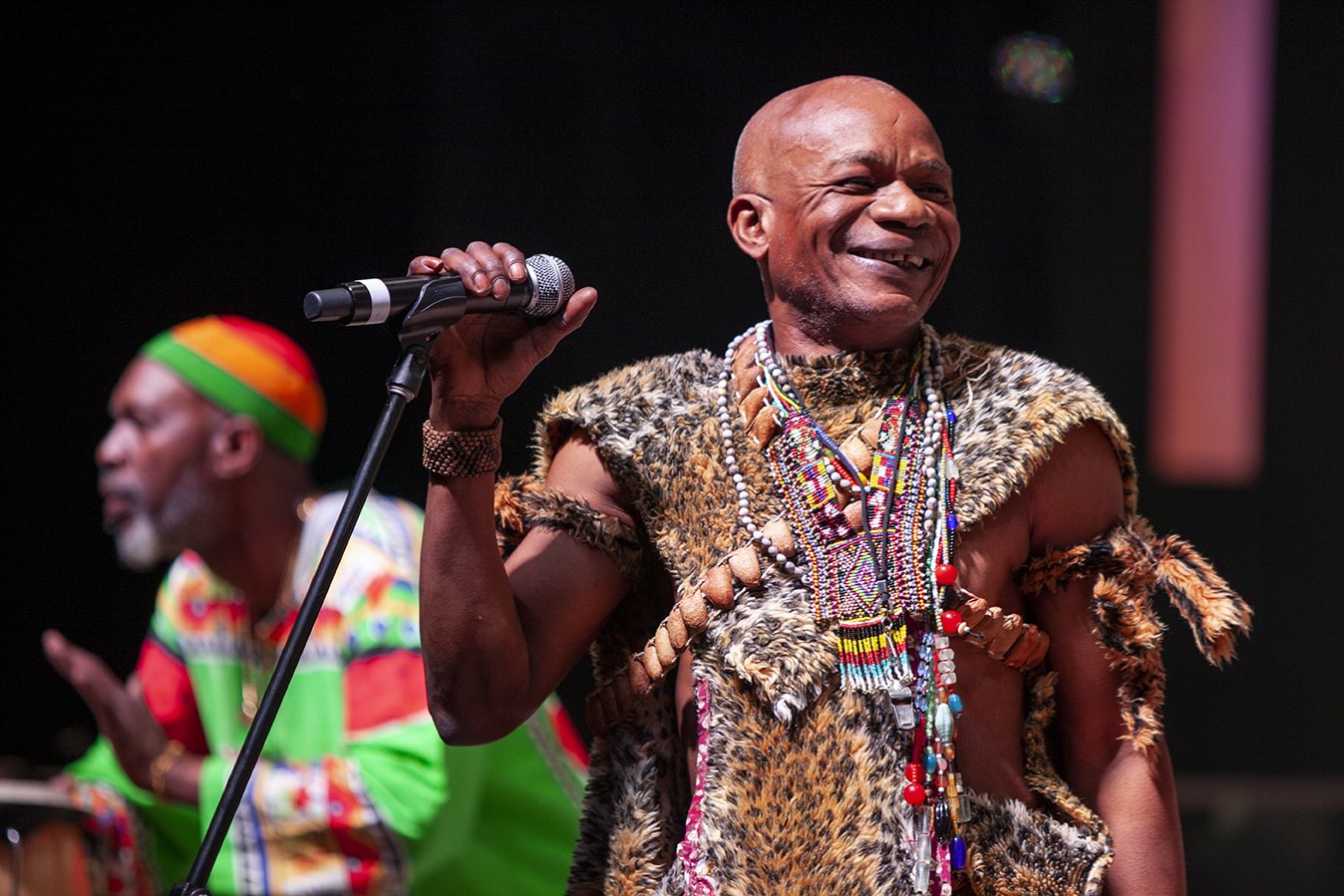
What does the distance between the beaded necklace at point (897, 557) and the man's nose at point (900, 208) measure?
172 mm

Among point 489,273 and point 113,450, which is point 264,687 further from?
point 489,273

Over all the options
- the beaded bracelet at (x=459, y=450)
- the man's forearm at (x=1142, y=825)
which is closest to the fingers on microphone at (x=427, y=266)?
the beaded bracelet at (x=459, y=450)

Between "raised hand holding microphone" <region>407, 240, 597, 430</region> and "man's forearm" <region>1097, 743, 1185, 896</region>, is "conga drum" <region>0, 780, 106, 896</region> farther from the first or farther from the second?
"man's forearm" <region>1097, 743, 1185, 896</region>

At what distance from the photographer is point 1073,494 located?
1.77 meters

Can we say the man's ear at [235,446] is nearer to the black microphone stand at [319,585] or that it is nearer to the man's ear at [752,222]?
the man's ear at [752,222]

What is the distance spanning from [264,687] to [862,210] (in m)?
2.00

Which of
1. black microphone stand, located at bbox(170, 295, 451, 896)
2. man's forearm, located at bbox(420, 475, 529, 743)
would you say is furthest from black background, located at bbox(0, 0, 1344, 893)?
black microphone stand, located at bbox(170, 295, 451, 896)

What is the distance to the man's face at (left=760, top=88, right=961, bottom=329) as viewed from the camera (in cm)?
178

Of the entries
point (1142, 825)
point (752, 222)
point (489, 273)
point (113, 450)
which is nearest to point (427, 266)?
point (489, 273)

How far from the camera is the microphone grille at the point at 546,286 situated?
1649 mm

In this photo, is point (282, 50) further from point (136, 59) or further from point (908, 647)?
point (908, 647)

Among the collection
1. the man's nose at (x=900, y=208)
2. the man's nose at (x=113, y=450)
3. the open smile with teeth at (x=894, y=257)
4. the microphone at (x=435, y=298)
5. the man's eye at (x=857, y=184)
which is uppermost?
the man's nose at (x=113, y=450)

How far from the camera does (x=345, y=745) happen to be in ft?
9.66

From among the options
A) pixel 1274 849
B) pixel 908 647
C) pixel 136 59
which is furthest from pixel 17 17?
pixel 1274 849
